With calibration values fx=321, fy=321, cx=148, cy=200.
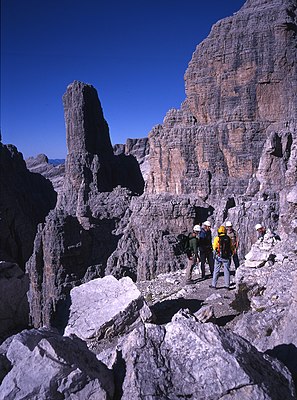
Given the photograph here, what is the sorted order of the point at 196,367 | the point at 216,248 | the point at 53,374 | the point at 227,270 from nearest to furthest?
the point at 53,374
the point at 196,367
the point at 227,270
the point at 216,248

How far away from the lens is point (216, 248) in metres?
9.41

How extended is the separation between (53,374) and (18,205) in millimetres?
51973

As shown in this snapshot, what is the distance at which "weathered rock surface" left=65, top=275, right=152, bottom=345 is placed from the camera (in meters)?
6.44

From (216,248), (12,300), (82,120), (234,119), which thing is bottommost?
(12,300)

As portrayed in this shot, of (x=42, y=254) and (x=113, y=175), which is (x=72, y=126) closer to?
(x=113, y=175)

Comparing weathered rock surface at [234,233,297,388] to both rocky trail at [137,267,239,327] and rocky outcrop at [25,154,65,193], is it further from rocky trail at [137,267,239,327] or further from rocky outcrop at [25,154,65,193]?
rocky outcrop at [25,154,65,193]

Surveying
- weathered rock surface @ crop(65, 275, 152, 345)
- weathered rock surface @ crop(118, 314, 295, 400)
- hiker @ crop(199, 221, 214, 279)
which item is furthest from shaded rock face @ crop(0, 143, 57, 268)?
weathered rock surface @ crop(118, 314, 295, 400)

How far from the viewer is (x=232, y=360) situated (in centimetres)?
302

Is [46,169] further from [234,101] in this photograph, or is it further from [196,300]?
[196,300]

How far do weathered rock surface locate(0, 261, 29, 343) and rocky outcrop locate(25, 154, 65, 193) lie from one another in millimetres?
77701

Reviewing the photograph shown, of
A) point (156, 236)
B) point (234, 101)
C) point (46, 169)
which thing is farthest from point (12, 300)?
point (46, 169)

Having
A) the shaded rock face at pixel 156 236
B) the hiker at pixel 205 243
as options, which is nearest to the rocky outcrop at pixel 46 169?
the shaded rock face at pixel 156 236

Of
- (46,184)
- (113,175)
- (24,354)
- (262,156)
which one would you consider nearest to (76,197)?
(113,175)

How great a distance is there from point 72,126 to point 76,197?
1208 cm
